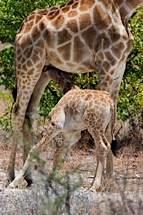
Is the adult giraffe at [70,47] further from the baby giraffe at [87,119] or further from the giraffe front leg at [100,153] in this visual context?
the giraffe front leg at [100,153]

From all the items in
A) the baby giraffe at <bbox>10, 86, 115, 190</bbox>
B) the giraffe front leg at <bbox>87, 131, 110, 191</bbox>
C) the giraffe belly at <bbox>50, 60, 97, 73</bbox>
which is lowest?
the giraffe front leg at <bbox>87, 131, 110, 191</bbox>

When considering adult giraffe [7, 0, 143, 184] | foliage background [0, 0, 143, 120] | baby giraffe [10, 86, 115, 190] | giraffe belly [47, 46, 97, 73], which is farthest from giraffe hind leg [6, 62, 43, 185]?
foliage background [0, 0, 143, 120]

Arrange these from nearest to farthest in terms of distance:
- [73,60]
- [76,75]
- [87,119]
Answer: [87,119] → [73,60] → [76,75]

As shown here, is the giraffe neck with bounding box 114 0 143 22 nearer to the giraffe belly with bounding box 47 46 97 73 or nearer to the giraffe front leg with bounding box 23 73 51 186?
the giraffe belly with bounding box 47 46 97 73

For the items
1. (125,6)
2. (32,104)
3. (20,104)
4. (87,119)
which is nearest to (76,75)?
(32,104)

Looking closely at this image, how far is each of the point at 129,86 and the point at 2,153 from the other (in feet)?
7.49

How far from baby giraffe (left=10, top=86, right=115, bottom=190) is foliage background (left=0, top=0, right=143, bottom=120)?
317cm

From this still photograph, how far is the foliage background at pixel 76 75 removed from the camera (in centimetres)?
1088

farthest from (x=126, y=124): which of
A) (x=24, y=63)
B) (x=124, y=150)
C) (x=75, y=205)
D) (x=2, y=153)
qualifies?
(x=75, y=205)

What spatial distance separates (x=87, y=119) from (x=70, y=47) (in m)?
1.18

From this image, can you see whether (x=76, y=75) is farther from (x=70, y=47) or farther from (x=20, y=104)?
(x=70, y=47)

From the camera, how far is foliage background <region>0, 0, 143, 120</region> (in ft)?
35.7

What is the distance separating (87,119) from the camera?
24.7ft

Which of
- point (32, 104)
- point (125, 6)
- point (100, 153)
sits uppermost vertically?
point (125, 6)
